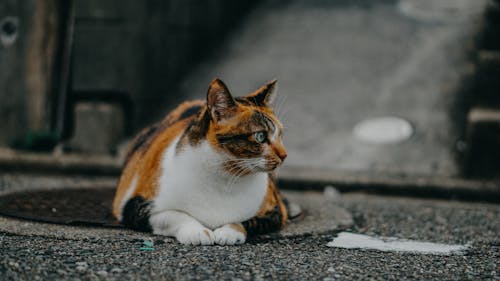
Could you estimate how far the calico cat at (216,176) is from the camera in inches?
148

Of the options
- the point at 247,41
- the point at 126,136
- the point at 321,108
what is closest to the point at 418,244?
the point at 321,108

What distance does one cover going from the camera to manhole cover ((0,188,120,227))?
4395 mm

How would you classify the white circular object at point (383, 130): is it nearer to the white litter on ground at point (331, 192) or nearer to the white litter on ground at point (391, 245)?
the white litter on ground at point (331, 192)

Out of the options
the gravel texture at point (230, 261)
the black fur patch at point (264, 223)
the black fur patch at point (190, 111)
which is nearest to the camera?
the gravel texture at point (230, 261)

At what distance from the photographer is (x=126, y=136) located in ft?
24.7

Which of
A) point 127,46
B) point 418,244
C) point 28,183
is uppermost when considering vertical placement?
point 127,46

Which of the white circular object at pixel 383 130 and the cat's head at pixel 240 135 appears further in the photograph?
the white circular object at pixel 383 130

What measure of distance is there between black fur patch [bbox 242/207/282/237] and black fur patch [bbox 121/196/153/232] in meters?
0.55

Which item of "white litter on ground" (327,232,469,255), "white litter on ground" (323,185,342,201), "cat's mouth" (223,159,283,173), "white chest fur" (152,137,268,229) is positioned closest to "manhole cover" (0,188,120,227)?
"white chest fur" (152,137,268,229)

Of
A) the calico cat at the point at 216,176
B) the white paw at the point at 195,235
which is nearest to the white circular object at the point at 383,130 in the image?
the calico cat at the point at 216,176

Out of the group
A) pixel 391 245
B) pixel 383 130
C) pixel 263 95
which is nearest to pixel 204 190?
pixel 263 95

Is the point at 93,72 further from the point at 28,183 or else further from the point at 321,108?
the point at 321,108

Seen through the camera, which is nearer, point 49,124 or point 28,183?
point 28,183

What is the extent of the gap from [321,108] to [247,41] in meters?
1.55
